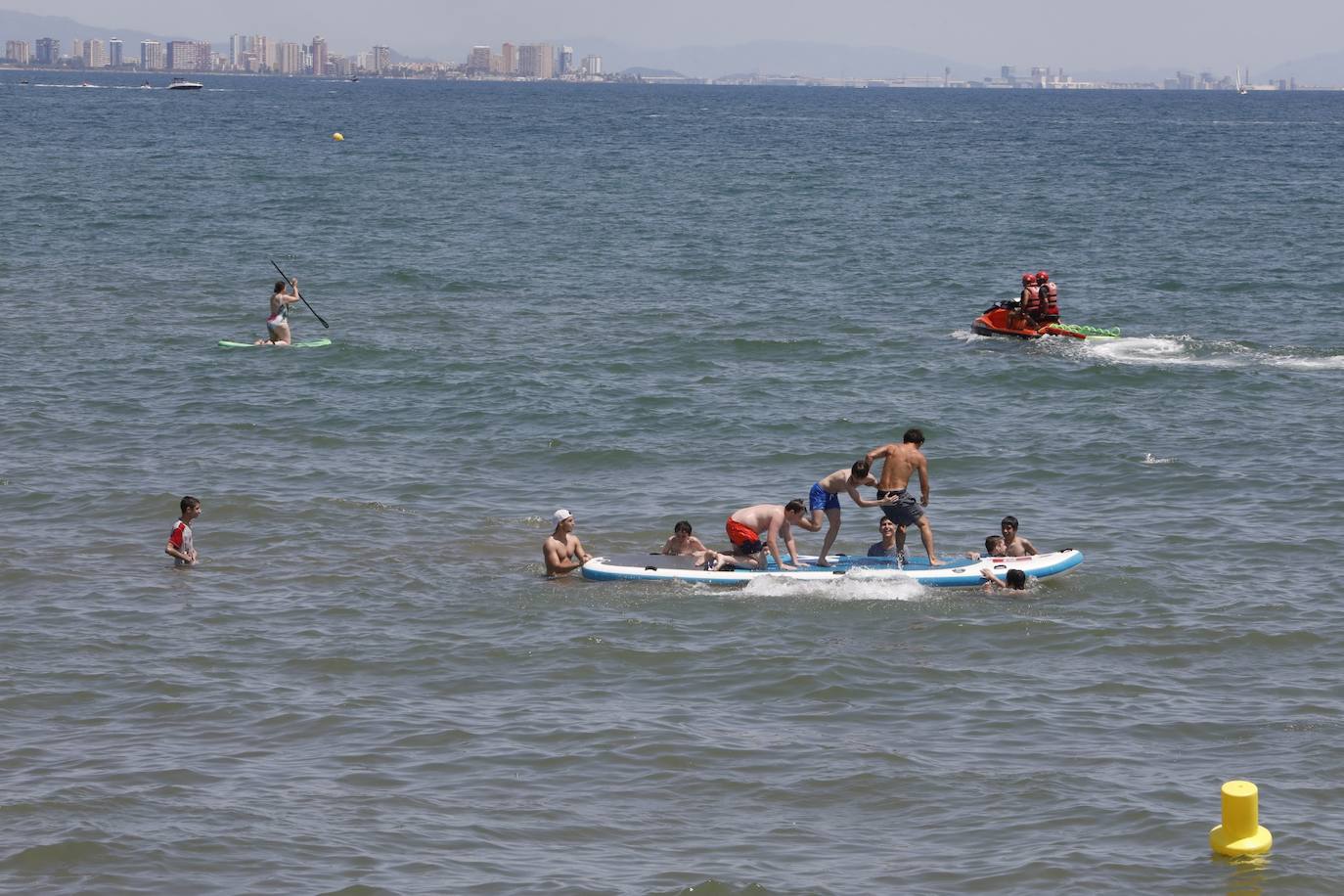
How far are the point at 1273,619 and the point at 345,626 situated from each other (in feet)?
31.2

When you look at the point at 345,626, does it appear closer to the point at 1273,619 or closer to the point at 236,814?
the point at 236,814

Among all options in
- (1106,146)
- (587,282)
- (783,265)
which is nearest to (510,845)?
(587,282)

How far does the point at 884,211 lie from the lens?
5694 centimetres

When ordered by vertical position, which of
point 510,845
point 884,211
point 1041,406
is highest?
point 884,211

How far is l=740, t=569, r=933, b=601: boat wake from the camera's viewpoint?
17.7m

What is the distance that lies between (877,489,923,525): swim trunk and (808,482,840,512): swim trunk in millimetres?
612

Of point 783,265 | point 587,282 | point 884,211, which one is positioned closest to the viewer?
point 587,282

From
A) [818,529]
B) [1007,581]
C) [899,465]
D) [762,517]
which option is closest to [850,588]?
[818,529]

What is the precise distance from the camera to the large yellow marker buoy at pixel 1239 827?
1142cm

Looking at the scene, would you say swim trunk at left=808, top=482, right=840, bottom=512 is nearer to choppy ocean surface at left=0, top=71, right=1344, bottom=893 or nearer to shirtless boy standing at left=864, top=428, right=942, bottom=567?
shirtless boy standing at left=864, top=428, right=942, bottom=567

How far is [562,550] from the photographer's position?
1808 cm

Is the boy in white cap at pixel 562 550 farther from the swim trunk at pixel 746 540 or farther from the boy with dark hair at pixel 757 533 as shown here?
the swim trunk at pixel 746 540

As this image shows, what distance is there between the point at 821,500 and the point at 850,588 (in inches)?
Answer: 50.2

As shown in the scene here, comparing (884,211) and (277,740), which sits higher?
(884,211)
